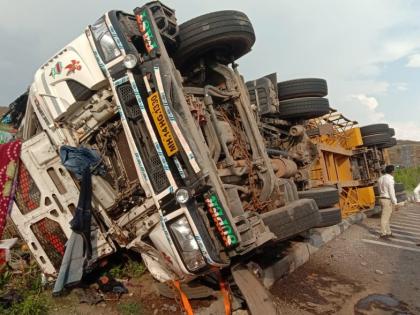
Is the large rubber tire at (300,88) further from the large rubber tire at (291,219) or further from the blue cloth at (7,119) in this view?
the blue cloth at (7,119)

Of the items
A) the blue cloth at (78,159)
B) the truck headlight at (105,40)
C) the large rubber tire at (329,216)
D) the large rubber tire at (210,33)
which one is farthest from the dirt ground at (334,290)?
the large rubber tire at (210,33)

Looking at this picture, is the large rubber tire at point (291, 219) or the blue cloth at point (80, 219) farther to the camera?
the large rubber tire at point (291, 219)

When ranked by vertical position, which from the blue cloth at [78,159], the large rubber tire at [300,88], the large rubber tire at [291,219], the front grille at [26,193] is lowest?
the large rubber tire at [291,219]

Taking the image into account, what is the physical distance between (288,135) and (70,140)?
13.1 feet

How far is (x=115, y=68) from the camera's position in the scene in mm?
3049

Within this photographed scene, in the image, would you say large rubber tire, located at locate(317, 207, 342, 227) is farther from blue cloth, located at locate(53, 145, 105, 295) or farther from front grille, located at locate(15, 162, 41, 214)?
front grille, located at locate(15, 162, 41, 214)

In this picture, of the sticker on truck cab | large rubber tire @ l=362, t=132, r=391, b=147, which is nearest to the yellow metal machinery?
large rubber tire @ l=362, t=132, r=391, b=147

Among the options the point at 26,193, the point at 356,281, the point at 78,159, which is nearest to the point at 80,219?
the point at 78,159

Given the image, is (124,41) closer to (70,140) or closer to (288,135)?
(70,140)

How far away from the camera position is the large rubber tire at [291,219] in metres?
3.40

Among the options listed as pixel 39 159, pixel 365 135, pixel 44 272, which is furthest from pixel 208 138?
pixel 365 135

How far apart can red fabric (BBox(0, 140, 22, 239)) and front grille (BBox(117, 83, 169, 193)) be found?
132 centimetres

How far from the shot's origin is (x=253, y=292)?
3012 mm

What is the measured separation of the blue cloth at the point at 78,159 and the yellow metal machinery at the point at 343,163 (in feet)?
14.8
